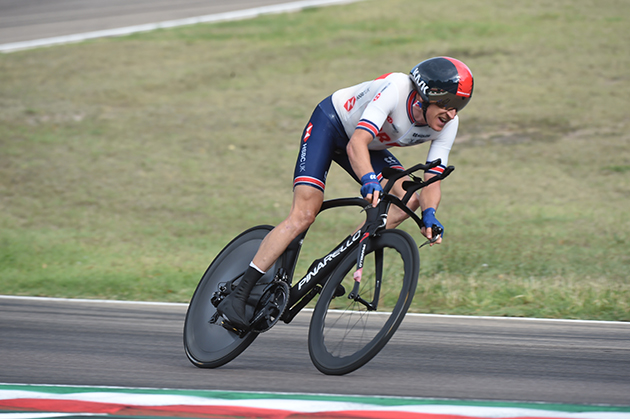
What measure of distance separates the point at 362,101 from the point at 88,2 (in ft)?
85.6

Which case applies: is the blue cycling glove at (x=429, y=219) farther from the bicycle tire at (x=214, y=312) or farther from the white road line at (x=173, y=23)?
the white road line at (x=173, y=23)

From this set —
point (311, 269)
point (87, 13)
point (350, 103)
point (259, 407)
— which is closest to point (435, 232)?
point (311, 269)

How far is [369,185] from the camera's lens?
3637mm

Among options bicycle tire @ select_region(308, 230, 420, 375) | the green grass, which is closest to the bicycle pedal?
bicycle tire @ select_region(308, 230, 420, 375)

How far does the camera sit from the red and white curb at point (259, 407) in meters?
3.03

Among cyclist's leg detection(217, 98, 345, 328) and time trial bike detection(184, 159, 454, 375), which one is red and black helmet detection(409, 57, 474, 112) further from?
cyclist's leg detection(217, 98, 345, 328)

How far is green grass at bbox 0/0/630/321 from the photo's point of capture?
7680 mm

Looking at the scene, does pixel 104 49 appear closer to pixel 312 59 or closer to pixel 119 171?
pixel 312 59

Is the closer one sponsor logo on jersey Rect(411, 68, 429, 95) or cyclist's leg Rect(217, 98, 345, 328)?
sponsor logo on jersey Rect(411, 68, 429, 95)

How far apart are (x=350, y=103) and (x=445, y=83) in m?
0.68

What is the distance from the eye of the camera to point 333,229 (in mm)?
9594

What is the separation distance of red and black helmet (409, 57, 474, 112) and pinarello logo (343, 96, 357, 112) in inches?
18.9

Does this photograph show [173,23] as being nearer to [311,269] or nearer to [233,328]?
[233,328]

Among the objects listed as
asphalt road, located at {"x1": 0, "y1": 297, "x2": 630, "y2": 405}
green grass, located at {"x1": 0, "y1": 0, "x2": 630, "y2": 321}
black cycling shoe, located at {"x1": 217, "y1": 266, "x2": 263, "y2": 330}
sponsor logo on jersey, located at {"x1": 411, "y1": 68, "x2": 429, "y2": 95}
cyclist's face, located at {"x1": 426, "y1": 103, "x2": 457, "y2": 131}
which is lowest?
green grass, located at {"x1": 0, "y1": 0, "x2": 630, "y2": 321}
